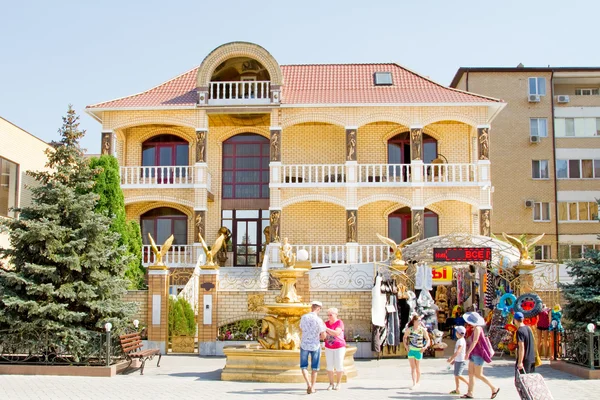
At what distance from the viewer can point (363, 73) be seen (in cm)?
3020

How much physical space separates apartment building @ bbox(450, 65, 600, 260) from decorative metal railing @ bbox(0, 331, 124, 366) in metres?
25.0

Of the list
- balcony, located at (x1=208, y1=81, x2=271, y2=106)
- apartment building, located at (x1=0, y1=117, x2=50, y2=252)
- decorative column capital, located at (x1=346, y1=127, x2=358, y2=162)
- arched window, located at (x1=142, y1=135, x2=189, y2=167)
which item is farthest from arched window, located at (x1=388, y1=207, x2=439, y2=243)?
apartment building, located at (x1=0, y1=117, x2=50, y2=252)

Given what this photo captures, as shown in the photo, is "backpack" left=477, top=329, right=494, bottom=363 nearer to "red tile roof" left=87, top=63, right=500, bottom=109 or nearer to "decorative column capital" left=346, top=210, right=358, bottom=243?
"decorative column capital" left=346, top=210, right=358, bottom=243

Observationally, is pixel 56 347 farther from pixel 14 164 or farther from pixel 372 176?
pixel 372 176

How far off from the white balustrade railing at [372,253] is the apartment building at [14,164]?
39.8 feet

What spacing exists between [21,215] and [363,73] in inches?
715

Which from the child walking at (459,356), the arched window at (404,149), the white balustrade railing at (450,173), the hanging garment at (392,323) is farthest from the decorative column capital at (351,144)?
the child walking at (459,356)

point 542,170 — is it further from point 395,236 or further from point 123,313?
point 123,313

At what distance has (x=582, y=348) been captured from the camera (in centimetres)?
1445

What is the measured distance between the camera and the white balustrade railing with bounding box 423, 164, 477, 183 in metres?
27.0

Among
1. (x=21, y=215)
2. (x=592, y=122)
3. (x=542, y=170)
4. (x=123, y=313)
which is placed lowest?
(x=123, y=313)

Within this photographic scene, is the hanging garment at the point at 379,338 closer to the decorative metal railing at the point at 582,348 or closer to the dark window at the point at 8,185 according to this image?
the decorative metal railing at the point at 582,348

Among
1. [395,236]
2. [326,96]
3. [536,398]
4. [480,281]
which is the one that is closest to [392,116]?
[326,96]

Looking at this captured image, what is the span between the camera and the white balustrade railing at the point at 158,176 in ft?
90.1
